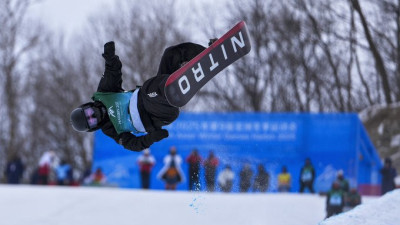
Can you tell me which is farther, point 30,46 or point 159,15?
point 30,46

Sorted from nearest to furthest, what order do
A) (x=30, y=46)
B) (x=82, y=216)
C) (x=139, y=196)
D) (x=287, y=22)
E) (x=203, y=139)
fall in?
(x=82, y=216), (x=139, y=196), (x=203, y=139), (x=287, y=22), (x=30, y=46)

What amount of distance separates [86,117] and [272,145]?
9.01 meters

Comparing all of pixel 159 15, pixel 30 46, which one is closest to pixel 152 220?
pixel 159 15

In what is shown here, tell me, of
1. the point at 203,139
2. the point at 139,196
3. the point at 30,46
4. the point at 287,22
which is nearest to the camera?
the point at 139,196

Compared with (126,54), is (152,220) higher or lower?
lower

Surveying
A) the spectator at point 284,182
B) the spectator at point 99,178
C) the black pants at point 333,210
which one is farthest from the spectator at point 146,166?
the black pants at point 333,210

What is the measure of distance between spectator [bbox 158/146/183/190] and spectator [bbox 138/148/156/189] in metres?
0.35

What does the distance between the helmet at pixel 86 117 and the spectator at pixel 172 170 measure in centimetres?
807

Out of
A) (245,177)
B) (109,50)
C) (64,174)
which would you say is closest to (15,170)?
(64,174)

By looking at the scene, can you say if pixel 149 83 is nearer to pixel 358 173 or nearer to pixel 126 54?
pixel 358 173

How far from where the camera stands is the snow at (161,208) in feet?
24.4

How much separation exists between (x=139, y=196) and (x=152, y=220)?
9.61 ft

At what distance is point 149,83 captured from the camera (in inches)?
223

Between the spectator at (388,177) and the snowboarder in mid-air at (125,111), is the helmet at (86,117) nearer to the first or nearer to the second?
the snowboarder in mid-air at (125,111)
